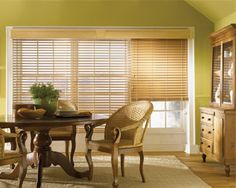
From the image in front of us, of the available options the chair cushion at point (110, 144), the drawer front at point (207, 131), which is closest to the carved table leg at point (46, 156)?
the chair cushion at point (110, 144)

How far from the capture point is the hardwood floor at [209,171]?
4.24 meters

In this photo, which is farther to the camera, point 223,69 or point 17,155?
point 223,69

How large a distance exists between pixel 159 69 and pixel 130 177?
2289 mm

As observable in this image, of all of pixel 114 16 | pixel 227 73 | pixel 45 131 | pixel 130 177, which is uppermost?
pixel 114 16

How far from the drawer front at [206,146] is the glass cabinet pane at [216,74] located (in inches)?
21.4

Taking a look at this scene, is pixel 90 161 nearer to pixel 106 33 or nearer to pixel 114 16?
pixel 106 33

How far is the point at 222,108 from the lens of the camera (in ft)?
16.1

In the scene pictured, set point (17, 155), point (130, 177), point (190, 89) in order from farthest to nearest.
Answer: point (190, 89), point (130, 177), point (17, 155)

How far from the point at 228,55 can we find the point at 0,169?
10.1ft

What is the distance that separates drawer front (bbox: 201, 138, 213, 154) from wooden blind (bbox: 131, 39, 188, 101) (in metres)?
1.07

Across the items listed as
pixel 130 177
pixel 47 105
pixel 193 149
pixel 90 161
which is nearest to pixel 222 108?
pixel 130 177

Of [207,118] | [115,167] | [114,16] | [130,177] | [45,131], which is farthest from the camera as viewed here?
[114,16]

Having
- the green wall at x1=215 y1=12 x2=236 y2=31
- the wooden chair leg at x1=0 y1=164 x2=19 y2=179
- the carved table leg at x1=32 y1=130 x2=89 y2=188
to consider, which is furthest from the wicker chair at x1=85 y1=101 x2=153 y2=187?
the green wall at x1=215 y1=12 x2=236 y2=31

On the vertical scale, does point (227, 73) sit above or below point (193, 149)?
above
